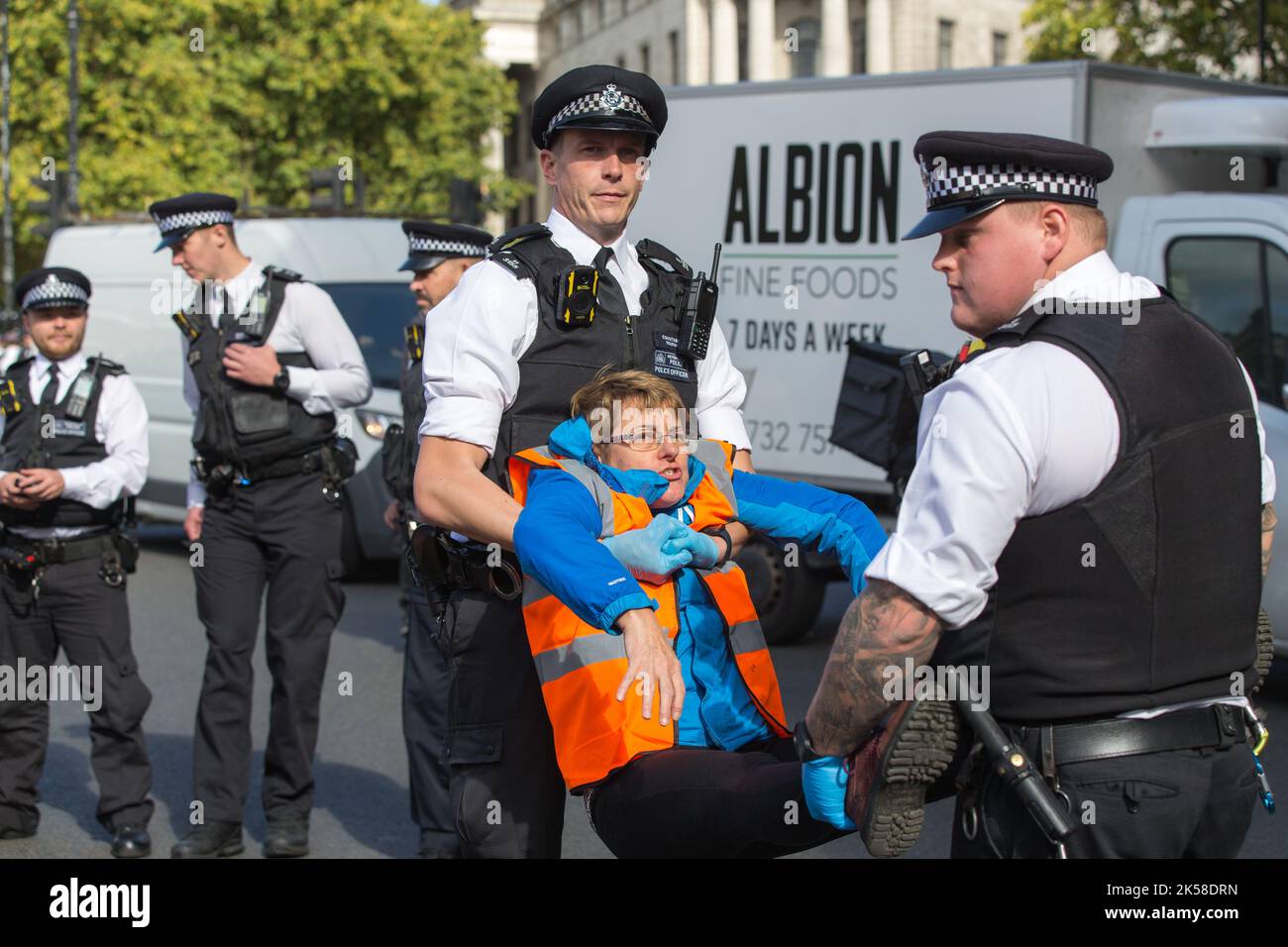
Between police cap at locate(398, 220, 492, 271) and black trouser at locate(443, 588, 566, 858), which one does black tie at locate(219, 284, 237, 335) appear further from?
black trouser at locate(443, 588, 566, 858)

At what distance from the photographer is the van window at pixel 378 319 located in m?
11.5

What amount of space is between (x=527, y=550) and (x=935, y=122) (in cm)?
631

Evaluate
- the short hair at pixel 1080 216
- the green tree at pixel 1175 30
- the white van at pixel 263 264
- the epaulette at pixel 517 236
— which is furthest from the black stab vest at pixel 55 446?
the green tree at pixel 1175 30

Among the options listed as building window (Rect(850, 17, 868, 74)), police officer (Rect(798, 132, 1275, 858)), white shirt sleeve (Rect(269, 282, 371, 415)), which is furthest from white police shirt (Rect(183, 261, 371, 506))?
building window (Rect(850, 17, 868, 74))

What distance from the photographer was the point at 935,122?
865cm

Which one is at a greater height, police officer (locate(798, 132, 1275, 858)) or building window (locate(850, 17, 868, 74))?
building window (locate(850, 17, 868, 74))

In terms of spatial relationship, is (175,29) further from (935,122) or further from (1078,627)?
(1078,627)

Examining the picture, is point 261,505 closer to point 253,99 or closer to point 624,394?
point 624,394

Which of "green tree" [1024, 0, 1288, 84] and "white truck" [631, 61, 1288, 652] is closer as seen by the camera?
"white truck" [631, 61, 1288, 652]

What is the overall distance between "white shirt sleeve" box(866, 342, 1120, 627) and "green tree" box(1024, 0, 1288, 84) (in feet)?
56.5

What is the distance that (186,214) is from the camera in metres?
6.05

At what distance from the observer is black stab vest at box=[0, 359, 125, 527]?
20.0 feet

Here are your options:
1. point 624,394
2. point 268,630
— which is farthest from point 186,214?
point 624,394

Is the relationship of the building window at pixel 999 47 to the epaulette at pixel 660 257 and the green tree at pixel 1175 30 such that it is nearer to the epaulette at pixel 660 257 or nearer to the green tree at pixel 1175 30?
the green tree at pixel 1175 30
